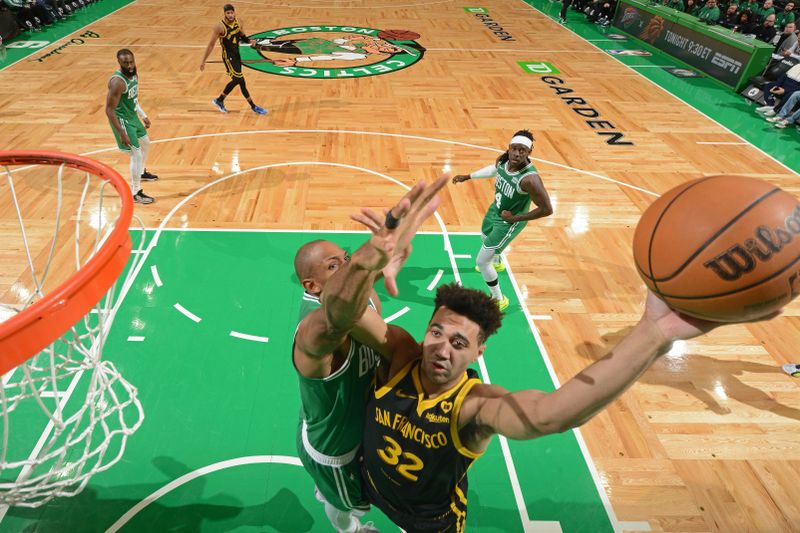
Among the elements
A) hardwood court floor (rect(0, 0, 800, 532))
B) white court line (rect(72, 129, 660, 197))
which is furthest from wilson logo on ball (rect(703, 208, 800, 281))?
white court line (rect(72, 129, 660, 197))

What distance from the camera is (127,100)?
227 inches

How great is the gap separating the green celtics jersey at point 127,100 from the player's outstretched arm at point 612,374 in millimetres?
5973

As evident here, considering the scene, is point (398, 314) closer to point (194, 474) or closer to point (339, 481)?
point (194, 474)

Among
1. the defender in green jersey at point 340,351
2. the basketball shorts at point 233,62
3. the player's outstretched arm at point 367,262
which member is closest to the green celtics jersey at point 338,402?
the defender in green jersey at point 340,351

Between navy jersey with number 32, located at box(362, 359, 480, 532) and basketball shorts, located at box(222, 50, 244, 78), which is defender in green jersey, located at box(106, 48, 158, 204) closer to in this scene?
basketball shorts, located at box(222, 50, 244, 78)

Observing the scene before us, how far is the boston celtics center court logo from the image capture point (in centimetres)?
1134

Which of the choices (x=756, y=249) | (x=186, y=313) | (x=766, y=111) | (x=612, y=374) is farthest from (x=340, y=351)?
(x=766, y=111)

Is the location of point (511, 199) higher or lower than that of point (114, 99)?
higher

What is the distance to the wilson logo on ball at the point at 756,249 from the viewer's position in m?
1.46

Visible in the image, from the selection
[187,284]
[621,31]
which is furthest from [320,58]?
[621,31]

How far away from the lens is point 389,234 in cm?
134

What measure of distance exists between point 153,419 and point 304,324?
2.65 meters

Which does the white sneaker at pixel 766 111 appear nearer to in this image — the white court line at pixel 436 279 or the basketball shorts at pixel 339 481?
the white court line at pixel 436 279

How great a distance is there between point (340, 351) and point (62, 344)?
2099 millimetres
